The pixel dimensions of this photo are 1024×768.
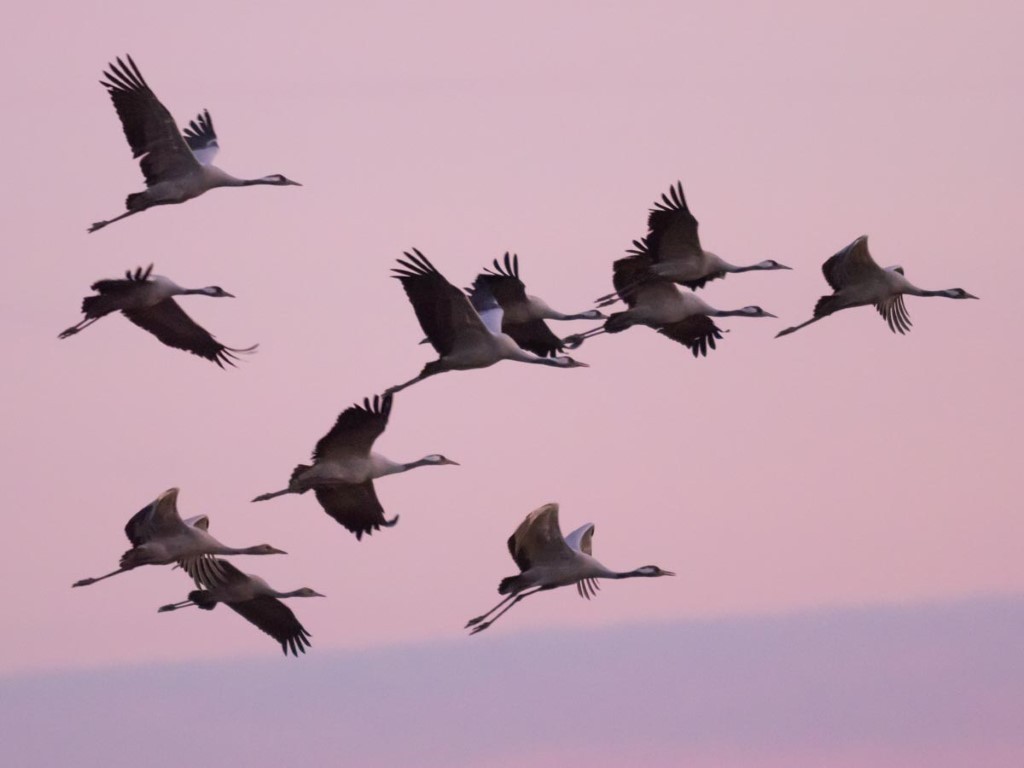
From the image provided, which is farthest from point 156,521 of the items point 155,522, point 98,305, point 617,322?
point 617,322

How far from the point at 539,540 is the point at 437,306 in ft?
9.68

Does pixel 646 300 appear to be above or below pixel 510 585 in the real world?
above

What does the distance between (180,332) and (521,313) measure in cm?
396

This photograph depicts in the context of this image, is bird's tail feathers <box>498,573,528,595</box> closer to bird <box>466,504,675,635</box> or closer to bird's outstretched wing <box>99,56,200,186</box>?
bird <box>466,504,675,635</box>

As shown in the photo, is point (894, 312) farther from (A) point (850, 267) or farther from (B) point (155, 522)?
(B) point (155, 522)

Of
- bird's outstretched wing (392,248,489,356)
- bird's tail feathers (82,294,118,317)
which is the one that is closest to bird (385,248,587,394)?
bird's outstretched wing (392,248,489,356)

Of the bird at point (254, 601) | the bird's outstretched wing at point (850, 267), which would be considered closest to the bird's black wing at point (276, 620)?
the bird at point (254, 601)

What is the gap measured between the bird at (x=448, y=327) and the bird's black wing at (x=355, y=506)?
1260 millimetres

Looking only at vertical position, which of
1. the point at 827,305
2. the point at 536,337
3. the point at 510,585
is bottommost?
the point at 510,585

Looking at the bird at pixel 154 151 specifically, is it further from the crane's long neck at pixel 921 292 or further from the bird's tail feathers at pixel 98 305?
the crane's long neck at pixel 921 292

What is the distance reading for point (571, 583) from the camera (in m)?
27.0

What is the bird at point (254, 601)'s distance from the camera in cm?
2828

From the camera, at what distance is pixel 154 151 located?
27.3m

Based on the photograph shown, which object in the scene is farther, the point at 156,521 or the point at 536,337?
the point at 536,337
